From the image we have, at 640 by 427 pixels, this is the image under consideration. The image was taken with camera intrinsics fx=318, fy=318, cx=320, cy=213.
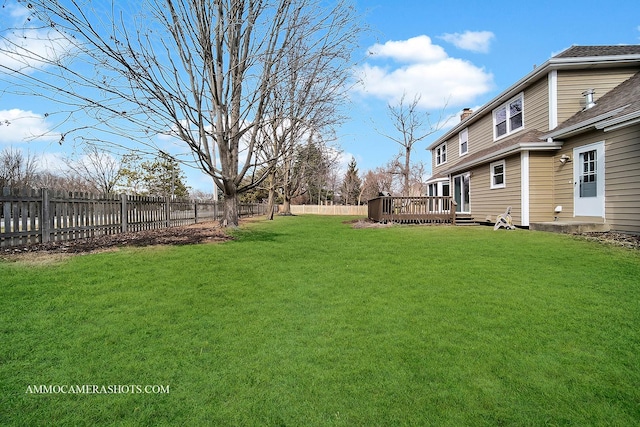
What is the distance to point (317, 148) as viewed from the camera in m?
13.6

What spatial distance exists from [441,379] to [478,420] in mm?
420

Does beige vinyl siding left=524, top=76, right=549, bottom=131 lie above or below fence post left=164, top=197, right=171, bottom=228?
above

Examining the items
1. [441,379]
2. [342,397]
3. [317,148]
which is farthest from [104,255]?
[317,148]

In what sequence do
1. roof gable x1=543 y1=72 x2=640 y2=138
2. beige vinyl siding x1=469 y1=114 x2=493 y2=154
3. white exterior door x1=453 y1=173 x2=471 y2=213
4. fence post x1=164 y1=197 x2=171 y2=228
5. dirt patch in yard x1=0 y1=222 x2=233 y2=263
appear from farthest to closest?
white exterior door x1=453 y1=173 x2=471 y2=213 → beige vinyl siding x1=469 y1=114 x2=493 y2=154 → fence post x1=164 y1=197 x2=171 y2=228 → roof gable x1=543 y1=72 x2=640 y2=138 → dirt patch in yard x1=0 y1=222 x2=233 y2=263

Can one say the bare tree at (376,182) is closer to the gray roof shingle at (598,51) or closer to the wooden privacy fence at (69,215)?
the gray roof shingle at (598,51)

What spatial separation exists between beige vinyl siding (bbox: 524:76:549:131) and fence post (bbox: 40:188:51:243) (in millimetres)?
16130

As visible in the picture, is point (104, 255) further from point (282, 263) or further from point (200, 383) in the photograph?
point (200, 383)

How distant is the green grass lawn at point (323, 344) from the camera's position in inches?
79.5

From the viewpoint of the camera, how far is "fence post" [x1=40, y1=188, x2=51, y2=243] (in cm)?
766

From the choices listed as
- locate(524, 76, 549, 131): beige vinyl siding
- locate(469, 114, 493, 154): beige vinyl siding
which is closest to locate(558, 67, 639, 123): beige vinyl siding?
locate(524, 76, 549, 131): beige vinyl siding

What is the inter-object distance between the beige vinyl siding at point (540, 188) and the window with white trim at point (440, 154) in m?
11.6

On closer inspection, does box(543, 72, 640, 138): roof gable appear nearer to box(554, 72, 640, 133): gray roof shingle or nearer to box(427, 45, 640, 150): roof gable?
box(554, 72, 640, 133): gray roof shingle

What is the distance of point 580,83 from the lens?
11.6 m

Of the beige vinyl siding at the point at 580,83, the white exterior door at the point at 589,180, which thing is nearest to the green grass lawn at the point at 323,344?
the white exterior door at the point at 589,180
